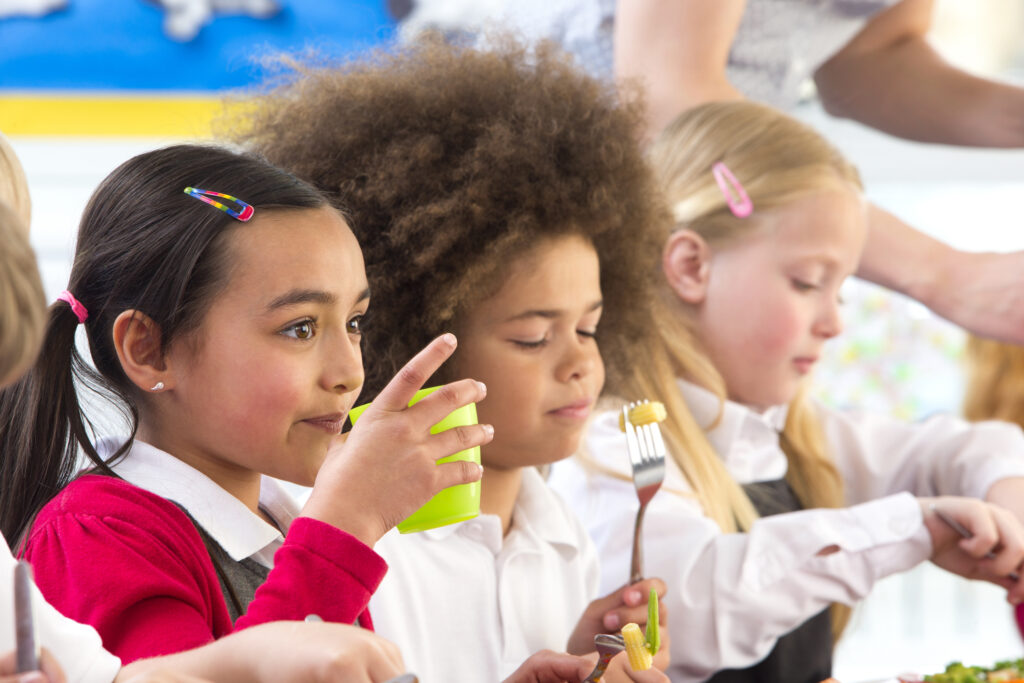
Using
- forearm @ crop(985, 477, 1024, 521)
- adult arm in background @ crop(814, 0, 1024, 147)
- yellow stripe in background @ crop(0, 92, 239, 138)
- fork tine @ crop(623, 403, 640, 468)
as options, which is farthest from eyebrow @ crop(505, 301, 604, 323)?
yellow stripe in background @ crop(0, 92, 239, 138)

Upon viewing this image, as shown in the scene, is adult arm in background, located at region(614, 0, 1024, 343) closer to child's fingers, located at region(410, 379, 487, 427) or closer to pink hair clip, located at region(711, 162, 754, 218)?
pink hair clip, located at region(711, 162, 754, 218)

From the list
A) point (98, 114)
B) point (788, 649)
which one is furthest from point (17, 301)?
point (98, 114)

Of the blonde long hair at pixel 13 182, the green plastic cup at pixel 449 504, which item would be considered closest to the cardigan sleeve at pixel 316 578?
the green plastic cup at pixel 449 504

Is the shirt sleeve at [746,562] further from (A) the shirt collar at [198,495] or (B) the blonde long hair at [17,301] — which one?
(B) the blonde long hair at [17,301]

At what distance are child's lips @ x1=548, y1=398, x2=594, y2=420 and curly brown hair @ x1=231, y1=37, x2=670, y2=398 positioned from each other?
108mm

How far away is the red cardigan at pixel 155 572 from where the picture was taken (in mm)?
525

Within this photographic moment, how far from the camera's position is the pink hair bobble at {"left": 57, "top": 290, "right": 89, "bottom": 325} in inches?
25.4

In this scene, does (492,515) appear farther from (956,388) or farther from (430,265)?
(956,388)

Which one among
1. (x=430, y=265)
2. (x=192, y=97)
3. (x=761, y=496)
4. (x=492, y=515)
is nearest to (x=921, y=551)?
(x=761, y=496)

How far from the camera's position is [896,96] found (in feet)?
4.69

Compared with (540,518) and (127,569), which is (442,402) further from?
(540,518)

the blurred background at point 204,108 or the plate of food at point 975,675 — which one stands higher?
the blurred background at point 204,108

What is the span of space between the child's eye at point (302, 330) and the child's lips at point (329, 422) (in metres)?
0.05

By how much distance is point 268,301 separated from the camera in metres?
0.63
